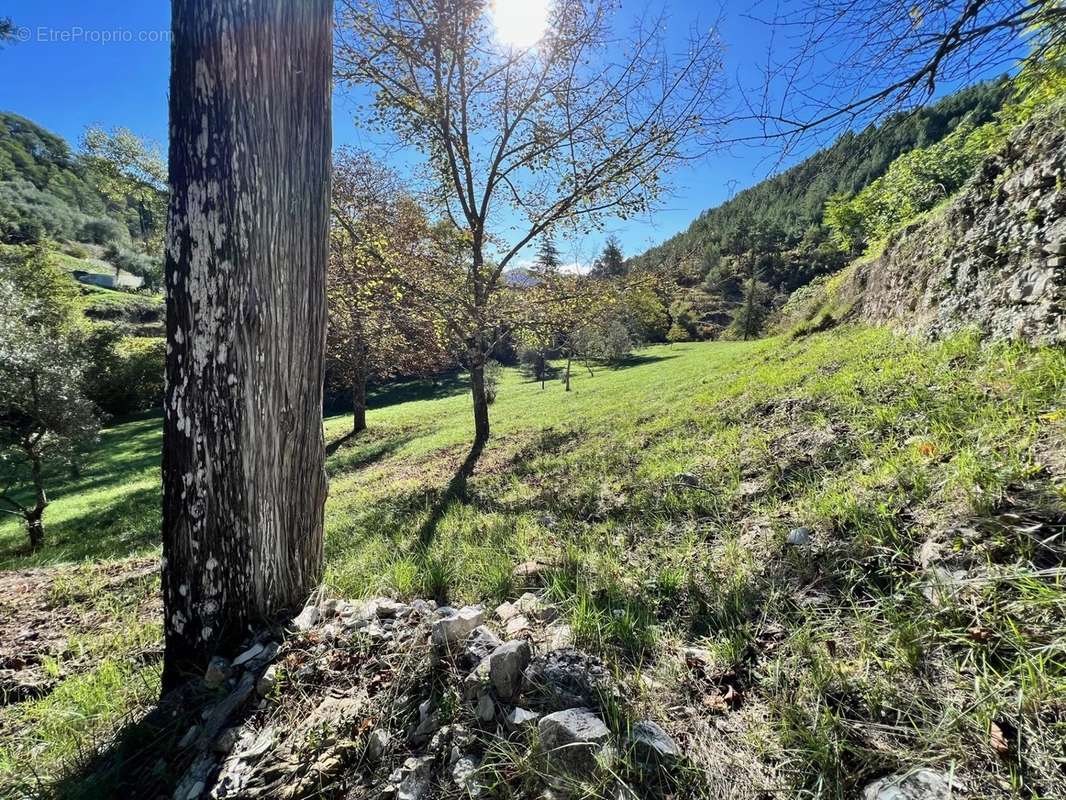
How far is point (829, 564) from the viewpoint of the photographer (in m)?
2.07

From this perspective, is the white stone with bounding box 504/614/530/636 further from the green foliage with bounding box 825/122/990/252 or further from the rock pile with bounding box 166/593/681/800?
the green foliage with bounding box 825/122/990/252

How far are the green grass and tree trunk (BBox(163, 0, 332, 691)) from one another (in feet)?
2.59

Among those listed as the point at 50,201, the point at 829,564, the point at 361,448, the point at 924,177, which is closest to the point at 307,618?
the point at 829,564

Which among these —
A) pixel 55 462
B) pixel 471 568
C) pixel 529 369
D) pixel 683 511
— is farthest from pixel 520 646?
pixel 529 369

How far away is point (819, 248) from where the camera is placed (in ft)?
187

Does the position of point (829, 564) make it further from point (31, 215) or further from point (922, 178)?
point (31, 215)

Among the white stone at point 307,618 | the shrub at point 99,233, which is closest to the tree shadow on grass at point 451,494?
the white stone at point 307,618

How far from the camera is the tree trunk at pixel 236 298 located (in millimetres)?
1931

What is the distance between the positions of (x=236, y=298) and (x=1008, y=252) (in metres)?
6.82

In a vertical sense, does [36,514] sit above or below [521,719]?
below

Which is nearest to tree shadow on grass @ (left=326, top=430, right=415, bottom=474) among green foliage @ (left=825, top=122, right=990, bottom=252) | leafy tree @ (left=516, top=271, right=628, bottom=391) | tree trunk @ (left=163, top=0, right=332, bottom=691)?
leafy tree @ (left=516, top=271, right=628, bottom=391)

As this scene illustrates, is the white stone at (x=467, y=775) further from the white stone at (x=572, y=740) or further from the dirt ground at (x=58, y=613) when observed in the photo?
the dirt ground at (x=58, y=613)

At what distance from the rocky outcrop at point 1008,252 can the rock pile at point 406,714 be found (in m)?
4.60

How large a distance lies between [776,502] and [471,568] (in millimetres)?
2223
